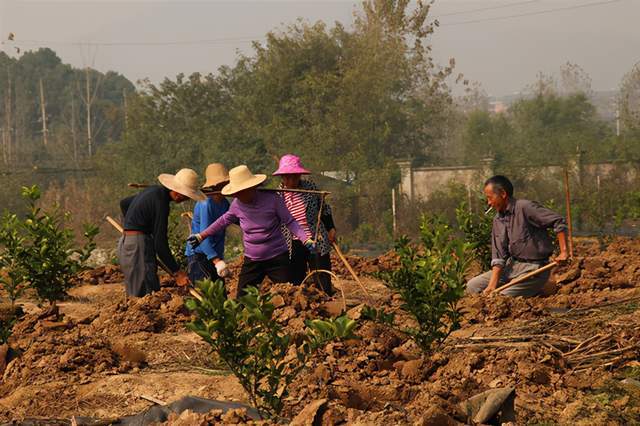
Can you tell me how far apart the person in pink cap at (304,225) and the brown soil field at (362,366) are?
613mm

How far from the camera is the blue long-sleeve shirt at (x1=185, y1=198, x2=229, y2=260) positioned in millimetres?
8547

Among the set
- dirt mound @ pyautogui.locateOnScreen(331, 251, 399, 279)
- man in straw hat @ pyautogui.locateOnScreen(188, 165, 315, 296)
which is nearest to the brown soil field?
man in straw hat @ pyautogui.locateOnScreen(188, 165, 315, 296)

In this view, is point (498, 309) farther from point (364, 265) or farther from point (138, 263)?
point (364, 265)

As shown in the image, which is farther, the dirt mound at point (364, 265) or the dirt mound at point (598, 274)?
the dirt mound at point (364, 265)

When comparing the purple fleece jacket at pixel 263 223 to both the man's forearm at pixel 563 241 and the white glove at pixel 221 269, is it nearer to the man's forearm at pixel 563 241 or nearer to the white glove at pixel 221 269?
the white glove at pixel 221 269

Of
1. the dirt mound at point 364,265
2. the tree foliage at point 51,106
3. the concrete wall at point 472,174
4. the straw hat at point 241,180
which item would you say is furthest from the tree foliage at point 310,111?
the tree foliage at point 51,106

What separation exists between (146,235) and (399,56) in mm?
27520

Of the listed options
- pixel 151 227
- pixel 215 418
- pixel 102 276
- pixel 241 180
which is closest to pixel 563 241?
pixel 241 180

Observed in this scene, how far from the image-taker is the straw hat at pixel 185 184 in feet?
25.5

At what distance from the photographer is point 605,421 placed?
483cm

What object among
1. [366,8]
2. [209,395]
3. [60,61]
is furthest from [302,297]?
[60,61]

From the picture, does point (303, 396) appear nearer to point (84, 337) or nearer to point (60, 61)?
point (84, 337)

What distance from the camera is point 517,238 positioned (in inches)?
330

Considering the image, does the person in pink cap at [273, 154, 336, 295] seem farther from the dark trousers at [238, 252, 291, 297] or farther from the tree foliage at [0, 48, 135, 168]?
the tree foliage at [0, 48, 135, 168]
